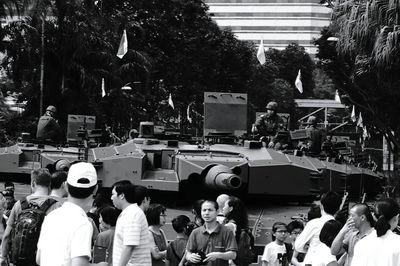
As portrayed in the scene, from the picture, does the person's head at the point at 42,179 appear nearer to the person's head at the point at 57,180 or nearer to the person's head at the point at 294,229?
the person's head at the point at 57,180

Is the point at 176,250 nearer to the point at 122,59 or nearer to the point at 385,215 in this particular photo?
the point at 385,215

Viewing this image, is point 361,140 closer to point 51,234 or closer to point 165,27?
point 165,27

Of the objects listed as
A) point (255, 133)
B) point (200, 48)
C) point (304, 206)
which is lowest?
point (304, 206)

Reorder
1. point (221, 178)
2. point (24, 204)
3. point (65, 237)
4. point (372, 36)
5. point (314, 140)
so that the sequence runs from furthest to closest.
→ point (372, 36) → point (314, 140) → point (221, 178) → point (24, 204) → point (65, 237)

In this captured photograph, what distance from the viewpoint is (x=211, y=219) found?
829 cm

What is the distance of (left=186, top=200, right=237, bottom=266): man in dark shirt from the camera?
8156 mm

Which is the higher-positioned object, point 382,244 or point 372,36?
point 372,36

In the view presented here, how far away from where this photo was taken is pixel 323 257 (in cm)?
834

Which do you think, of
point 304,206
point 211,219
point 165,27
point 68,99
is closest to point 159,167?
point 304,206

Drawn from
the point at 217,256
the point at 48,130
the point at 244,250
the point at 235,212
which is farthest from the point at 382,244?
the point at 48,130

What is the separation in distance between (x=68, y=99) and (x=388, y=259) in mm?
29995

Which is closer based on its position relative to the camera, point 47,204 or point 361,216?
point 361,216

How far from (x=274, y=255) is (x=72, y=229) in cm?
438

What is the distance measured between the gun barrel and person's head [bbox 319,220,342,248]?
337cm
